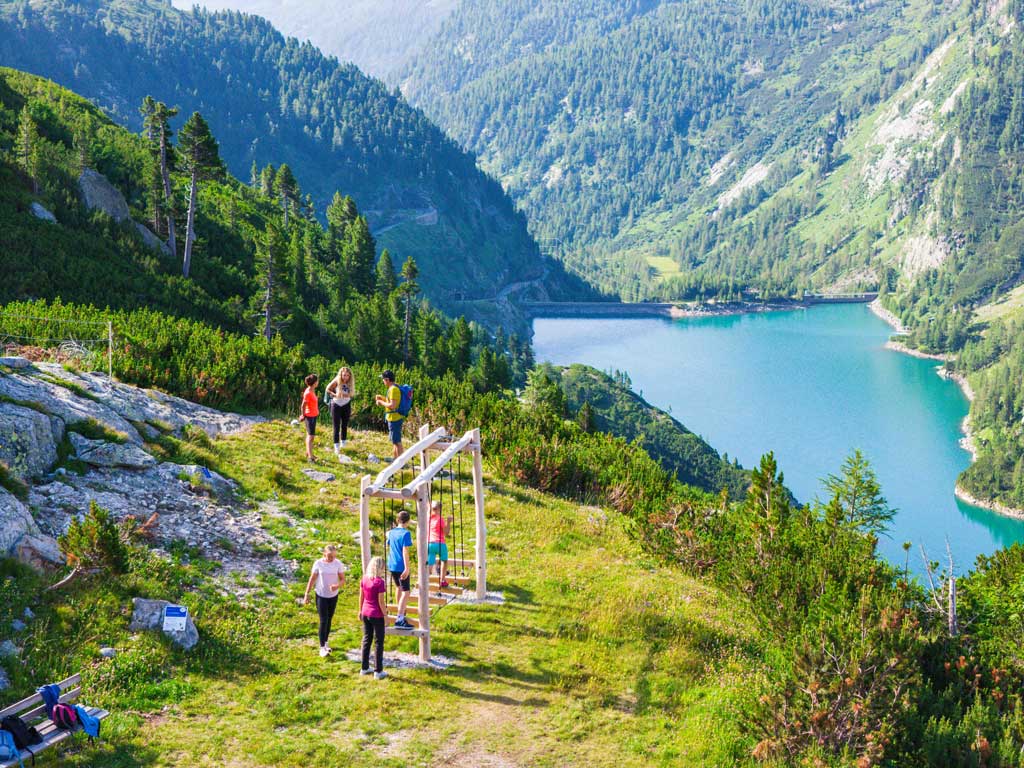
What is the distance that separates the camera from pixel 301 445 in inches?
909

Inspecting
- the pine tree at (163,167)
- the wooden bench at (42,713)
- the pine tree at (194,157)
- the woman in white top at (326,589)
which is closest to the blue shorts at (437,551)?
the woman in white top at (326,589)

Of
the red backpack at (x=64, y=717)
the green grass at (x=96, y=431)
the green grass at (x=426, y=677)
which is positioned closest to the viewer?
the red backpack at (x=64, y=717)

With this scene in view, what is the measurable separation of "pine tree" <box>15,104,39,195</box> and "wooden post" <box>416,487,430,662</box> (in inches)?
1973

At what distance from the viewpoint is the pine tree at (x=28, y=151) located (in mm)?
52438

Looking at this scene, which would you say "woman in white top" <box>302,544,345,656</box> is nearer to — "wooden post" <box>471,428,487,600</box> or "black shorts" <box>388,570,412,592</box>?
"black shorts" <box>388,570,412,592</box>

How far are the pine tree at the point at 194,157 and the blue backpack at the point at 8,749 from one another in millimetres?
53013

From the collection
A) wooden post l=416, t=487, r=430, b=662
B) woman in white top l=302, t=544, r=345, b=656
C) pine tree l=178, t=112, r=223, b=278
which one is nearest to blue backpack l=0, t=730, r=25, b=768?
woman in white top l=302, t=544, r=345, b=656

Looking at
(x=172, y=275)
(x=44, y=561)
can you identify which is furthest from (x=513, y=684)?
(x=172, y=275)

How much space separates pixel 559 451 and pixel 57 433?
48.3 feet

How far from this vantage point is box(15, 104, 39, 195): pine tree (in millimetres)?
52438

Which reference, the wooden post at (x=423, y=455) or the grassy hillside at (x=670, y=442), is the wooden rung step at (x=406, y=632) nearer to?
the wooden post at (x=423, y=455)

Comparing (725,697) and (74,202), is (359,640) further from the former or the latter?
(74,202)

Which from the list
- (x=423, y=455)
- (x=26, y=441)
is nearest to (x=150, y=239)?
(x=26, y=441)

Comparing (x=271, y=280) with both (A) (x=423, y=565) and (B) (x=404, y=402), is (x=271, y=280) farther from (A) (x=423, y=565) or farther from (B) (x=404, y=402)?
(A) (x=423, y=565)
